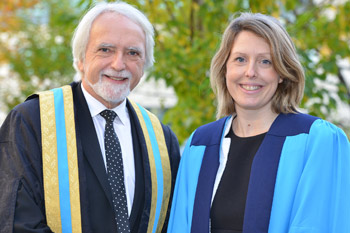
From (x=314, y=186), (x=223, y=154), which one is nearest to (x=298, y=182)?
(x=314, y=186)

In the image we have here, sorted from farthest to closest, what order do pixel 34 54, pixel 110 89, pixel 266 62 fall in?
pixel 34 54
pixel 110 89
pixel 266 62

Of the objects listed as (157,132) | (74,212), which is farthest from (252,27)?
(74,212)

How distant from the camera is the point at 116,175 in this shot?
2.91 m

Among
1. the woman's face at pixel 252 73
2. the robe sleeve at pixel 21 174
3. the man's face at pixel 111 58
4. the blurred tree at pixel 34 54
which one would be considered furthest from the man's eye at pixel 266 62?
the blurred tree at pixel 34 54

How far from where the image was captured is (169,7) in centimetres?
479

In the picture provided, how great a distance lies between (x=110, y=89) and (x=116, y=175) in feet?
1.78

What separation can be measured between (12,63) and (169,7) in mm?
7606

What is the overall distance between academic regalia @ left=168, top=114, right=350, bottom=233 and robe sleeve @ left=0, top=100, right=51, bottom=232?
3.06 feet

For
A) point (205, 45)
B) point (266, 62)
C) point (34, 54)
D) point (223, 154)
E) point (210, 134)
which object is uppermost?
point (34, 54)

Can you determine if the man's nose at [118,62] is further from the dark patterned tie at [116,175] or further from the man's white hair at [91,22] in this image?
the dark patterned tie at [116,175]

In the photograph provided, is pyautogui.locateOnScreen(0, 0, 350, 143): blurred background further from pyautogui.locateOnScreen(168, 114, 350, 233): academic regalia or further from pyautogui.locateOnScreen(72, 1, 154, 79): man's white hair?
pyautogui.locateOnScreen(168, 114, 350, 233): academic regalia

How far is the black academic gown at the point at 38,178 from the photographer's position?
2621mm

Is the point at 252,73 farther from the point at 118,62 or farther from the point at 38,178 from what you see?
the point at 38,178

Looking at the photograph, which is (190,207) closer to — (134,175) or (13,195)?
(134,175)
